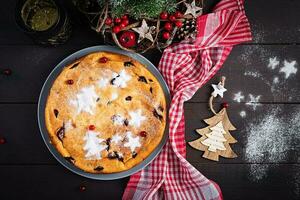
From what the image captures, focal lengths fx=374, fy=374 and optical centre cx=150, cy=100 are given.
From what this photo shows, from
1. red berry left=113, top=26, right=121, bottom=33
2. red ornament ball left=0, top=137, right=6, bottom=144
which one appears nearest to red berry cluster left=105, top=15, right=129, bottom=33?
red berry left=113, top=26, right=121, bottom=33

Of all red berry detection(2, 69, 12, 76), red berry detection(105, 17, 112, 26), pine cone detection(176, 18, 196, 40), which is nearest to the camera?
red berry detection(105, 17, 112, 26)

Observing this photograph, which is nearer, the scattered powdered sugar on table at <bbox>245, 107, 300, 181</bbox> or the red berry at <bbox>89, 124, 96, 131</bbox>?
the red berry at <bbox>89, 124, 96, 131</bbox>

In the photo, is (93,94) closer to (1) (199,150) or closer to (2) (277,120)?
(1) (199,150)

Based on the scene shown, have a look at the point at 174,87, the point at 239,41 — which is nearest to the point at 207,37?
the point at 239,41

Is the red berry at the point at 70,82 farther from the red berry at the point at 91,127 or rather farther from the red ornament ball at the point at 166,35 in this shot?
the red ornament ball at the point at 166,35

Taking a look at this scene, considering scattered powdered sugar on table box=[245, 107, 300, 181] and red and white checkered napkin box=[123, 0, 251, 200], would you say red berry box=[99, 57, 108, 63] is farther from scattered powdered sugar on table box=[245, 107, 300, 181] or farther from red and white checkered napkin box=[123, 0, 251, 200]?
scattered powdered sugar on table box=[245, 107, 300, 181]

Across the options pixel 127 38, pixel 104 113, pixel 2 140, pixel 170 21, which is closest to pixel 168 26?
pixel 170 21

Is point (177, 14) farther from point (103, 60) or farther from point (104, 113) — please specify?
point (104, 113)

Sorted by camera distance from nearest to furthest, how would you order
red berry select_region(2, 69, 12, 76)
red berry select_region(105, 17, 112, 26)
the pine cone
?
red berry select_region(105, 17, 112, 26) < the pine cone < red berry select_region(2, 69, 12, 76)
